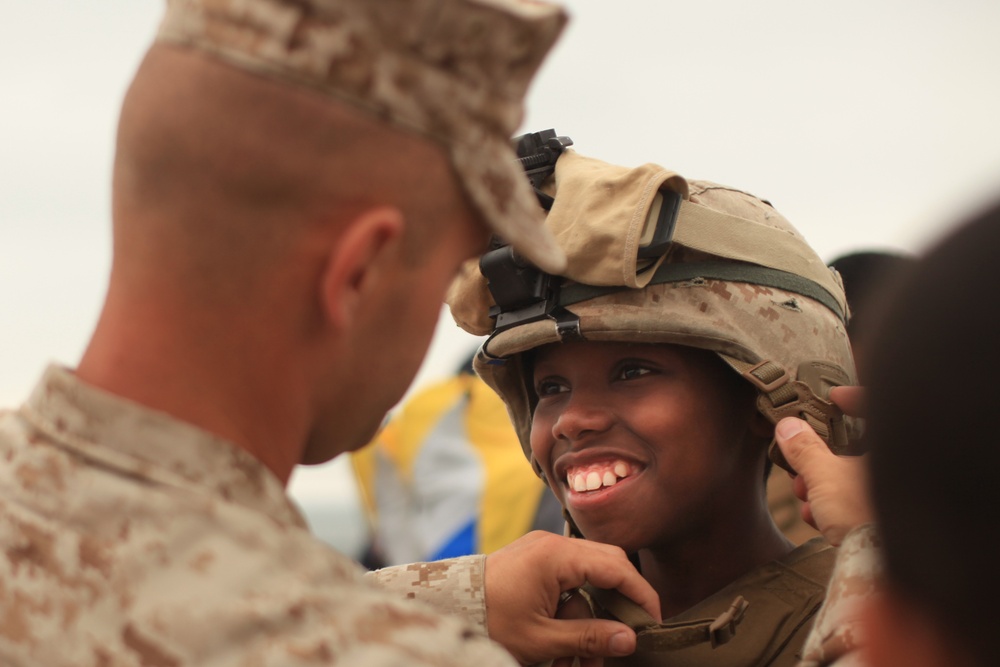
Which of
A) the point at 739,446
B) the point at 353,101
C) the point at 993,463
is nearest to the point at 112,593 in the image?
the point at 353,101

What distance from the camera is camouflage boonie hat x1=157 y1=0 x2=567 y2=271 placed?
190cm

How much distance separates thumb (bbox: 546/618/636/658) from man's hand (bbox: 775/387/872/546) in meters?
0.53

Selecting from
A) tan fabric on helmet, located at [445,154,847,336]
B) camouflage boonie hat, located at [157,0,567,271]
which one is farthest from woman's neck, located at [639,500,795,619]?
camouflage boonie hat, located at [157,0,567,271]

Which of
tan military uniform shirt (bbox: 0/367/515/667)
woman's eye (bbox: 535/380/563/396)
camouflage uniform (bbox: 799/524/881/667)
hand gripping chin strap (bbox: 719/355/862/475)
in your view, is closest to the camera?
tan military uniform shirt (bbox: 0/367/515/667)

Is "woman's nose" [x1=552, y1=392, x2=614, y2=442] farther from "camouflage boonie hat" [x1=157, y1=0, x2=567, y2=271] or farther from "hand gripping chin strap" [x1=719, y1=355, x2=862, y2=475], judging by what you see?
"camouflage boonie hat" [x1=157, y1=0, x2=567, y2=271]

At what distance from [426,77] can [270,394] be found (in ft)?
1.89

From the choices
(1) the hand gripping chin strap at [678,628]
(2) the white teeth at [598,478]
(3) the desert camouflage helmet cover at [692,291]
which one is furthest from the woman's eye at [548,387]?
(1) the hand gripping chin strap at [678,628]

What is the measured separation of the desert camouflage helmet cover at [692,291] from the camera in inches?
134

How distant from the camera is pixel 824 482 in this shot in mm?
2771

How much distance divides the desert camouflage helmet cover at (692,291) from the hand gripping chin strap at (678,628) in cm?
50

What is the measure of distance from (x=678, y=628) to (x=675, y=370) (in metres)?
0.78

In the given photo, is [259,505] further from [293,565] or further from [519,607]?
[519,607]

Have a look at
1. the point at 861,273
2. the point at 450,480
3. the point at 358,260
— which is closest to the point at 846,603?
the point at 358,260

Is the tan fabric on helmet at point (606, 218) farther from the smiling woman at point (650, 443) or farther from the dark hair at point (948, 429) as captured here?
the dark hair at point (948, 429)
